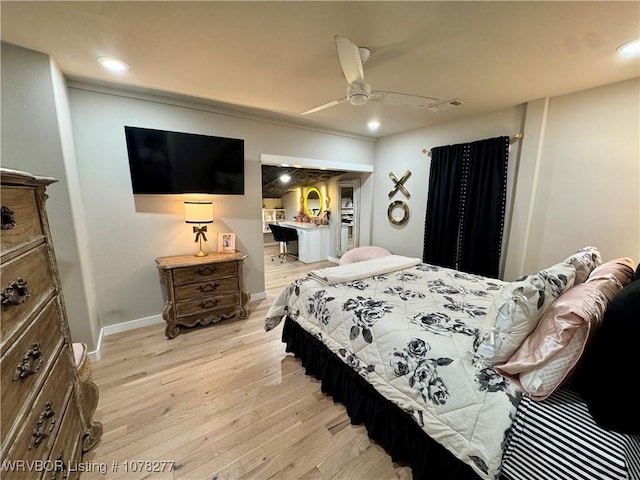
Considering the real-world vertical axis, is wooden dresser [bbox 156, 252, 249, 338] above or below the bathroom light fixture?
below

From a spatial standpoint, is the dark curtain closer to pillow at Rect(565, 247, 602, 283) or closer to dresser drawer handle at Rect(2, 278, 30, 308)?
pillow at Rect(565, 247, 602, 283)

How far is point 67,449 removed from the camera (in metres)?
1.13

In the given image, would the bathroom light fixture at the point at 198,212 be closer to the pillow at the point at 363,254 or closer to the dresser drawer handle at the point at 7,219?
the dresser drawer handle at the point at 7,219

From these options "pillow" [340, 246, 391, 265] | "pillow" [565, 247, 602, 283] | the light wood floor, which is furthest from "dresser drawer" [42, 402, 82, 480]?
"pillow" [340, 246, 391, 265]

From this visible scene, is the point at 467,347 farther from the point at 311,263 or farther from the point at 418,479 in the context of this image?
the point at 311,263

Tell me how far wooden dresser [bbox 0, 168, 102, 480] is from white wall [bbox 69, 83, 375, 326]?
162cm

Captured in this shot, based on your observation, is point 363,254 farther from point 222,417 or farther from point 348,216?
point 222,417

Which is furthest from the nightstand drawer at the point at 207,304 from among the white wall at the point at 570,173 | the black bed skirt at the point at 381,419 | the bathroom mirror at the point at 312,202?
the bathroom mirror at the point at 312,202

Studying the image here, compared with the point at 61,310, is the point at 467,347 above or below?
below

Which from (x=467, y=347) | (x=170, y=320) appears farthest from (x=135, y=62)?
(x=467, y=347)

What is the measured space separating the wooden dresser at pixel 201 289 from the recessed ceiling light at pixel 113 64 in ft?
5.38

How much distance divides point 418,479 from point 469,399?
0.52 m

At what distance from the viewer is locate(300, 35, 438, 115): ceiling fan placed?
1.39 m

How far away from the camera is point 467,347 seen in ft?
4.23
